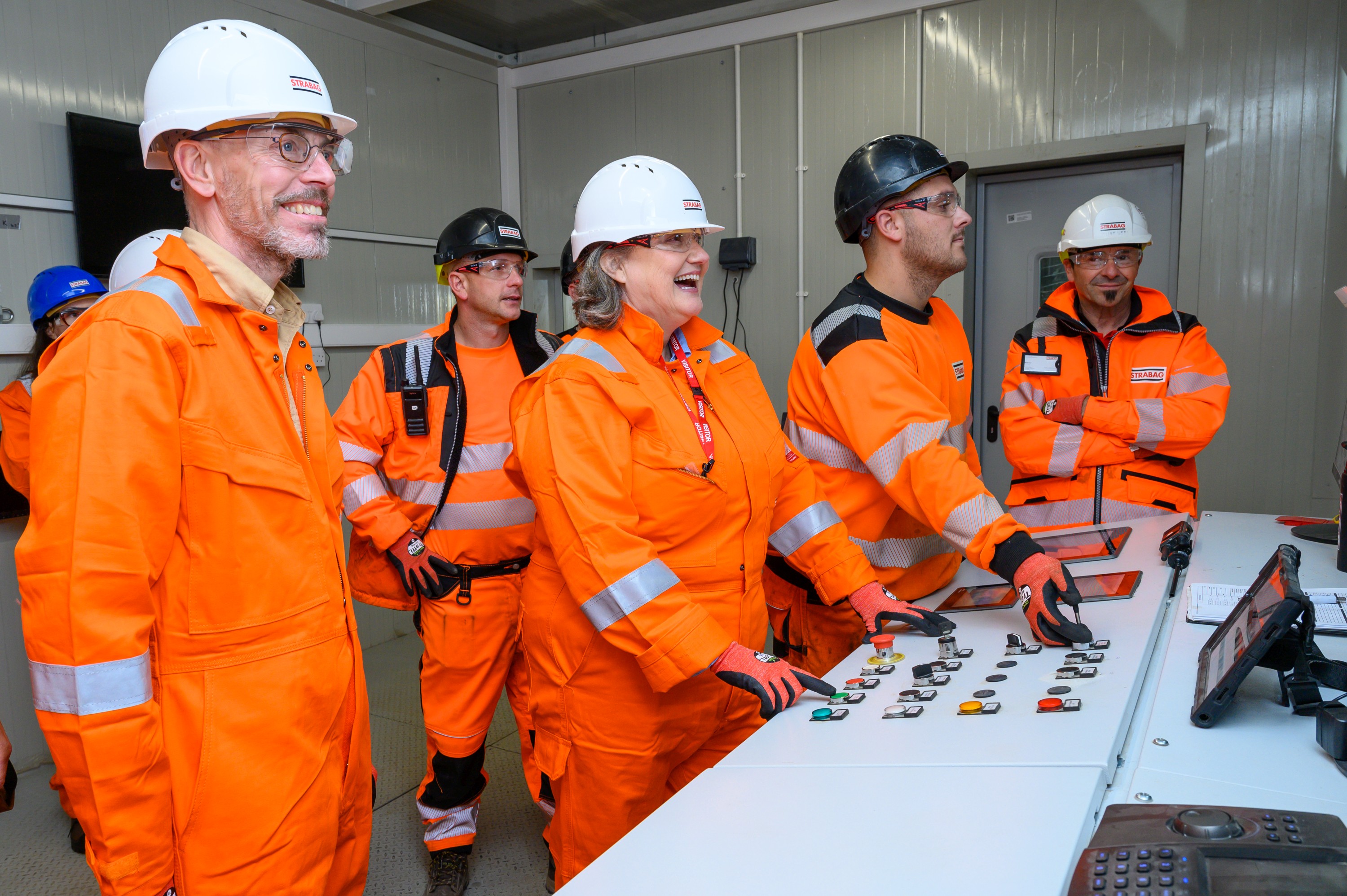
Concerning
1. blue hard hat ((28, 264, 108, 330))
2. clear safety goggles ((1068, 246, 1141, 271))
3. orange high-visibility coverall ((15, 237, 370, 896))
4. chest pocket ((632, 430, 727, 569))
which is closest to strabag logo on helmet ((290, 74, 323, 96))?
orange high-visibility coverall ((15, 237, 370, 896))

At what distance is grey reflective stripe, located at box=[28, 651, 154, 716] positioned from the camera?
107 cm

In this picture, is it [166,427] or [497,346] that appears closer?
[166,427]

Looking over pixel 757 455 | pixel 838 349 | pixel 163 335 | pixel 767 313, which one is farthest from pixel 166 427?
pixel 767 313

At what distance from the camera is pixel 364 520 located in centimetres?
254

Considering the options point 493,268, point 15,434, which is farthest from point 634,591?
point 15,434

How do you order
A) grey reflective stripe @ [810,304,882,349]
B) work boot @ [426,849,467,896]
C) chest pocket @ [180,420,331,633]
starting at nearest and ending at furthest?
chest pocket @ [180,420,331,633] → grey reflective stripe @ [810,304,882,349] → work boot @ [426,849,467,896]

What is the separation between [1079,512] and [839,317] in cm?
123

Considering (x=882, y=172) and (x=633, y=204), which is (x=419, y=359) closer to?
(x=633, y=204)

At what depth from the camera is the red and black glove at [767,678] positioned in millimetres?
1459

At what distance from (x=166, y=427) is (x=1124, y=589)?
1.77 m

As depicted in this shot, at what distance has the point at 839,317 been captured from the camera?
206 centimetres

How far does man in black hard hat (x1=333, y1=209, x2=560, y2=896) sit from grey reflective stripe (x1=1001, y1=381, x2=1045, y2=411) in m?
1.60

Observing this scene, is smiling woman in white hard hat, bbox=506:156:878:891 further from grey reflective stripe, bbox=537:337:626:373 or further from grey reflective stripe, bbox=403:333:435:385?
grey reflective stripe, bbox=403:333:435:385

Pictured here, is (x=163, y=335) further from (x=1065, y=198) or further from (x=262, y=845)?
(x=1065, y=198)
